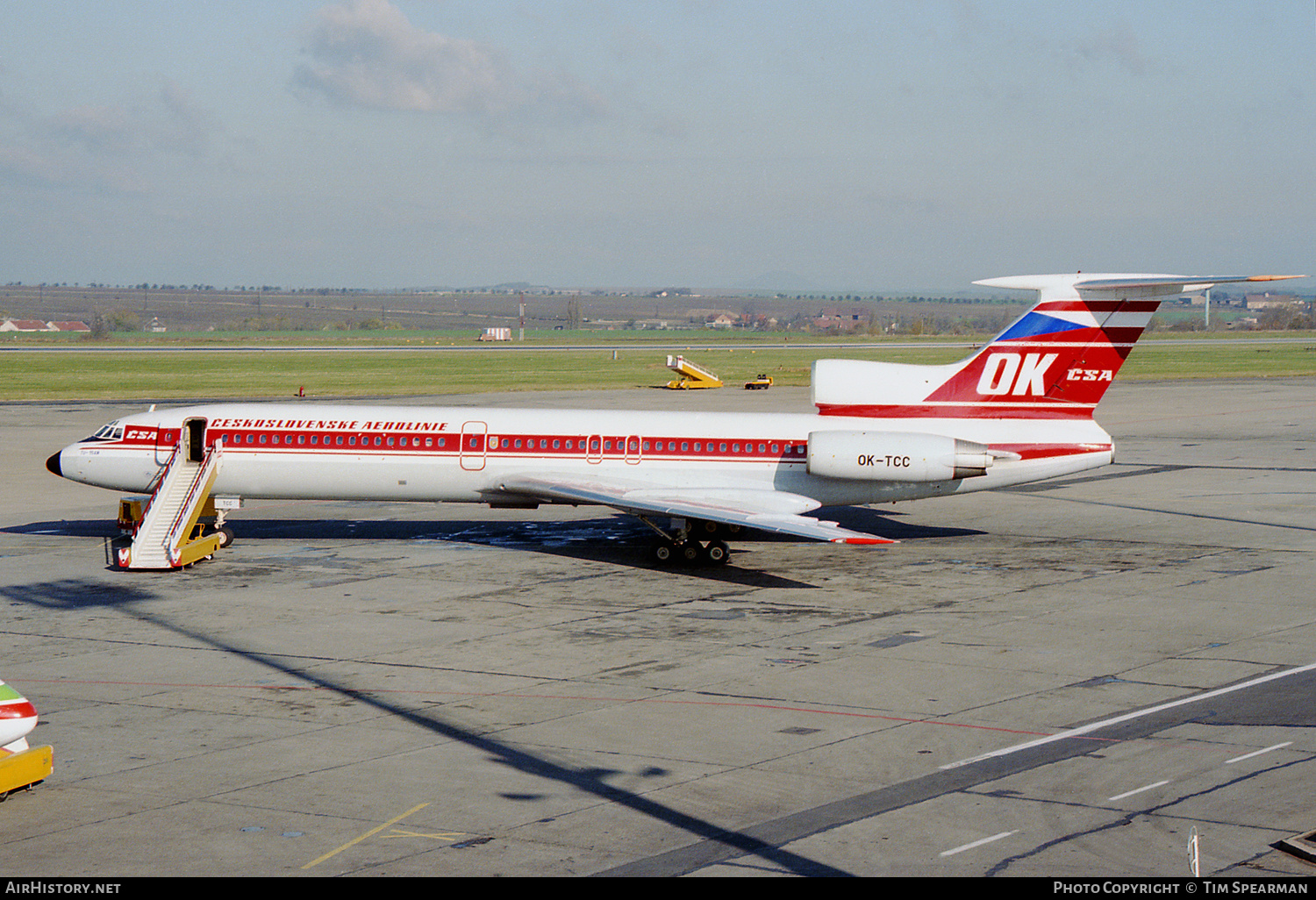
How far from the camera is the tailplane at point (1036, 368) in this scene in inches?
1147

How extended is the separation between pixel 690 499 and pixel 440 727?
12.5m

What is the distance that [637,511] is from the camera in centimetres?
2839

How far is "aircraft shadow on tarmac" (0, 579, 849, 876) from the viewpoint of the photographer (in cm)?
1314

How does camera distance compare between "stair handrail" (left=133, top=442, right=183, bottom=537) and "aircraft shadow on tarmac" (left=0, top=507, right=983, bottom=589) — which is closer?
"stair handrail" (left=133, top=442, right=183, bottom=537)

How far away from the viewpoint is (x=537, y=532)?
3409 centimetres

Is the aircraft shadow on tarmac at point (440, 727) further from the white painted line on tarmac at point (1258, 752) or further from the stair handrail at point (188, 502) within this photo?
the white painted line on tarmac at point (1258, 752)

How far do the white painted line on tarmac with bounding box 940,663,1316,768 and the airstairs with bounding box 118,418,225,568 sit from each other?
63.2 feet

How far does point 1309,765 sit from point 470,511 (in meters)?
26.6

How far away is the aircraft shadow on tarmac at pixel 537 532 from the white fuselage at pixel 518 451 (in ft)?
6.14

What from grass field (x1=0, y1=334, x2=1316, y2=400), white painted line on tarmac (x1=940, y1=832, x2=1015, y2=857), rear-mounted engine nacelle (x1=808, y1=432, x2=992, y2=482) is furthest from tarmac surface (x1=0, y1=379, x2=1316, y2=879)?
grass field (x1=0, y1=334, x2=1316, y2=400)

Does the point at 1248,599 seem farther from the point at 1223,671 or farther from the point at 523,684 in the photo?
the point at 523,684

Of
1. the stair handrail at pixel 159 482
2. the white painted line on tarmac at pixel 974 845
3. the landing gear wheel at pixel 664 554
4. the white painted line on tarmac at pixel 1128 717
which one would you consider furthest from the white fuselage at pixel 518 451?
the white painted line on tarmac at pixel 974 845

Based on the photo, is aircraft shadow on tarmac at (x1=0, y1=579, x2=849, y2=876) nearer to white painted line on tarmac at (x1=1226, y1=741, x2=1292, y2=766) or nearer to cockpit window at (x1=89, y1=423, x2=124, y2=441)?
cockpit window at (x1=89, y1=423, x2=124, y2=441)
